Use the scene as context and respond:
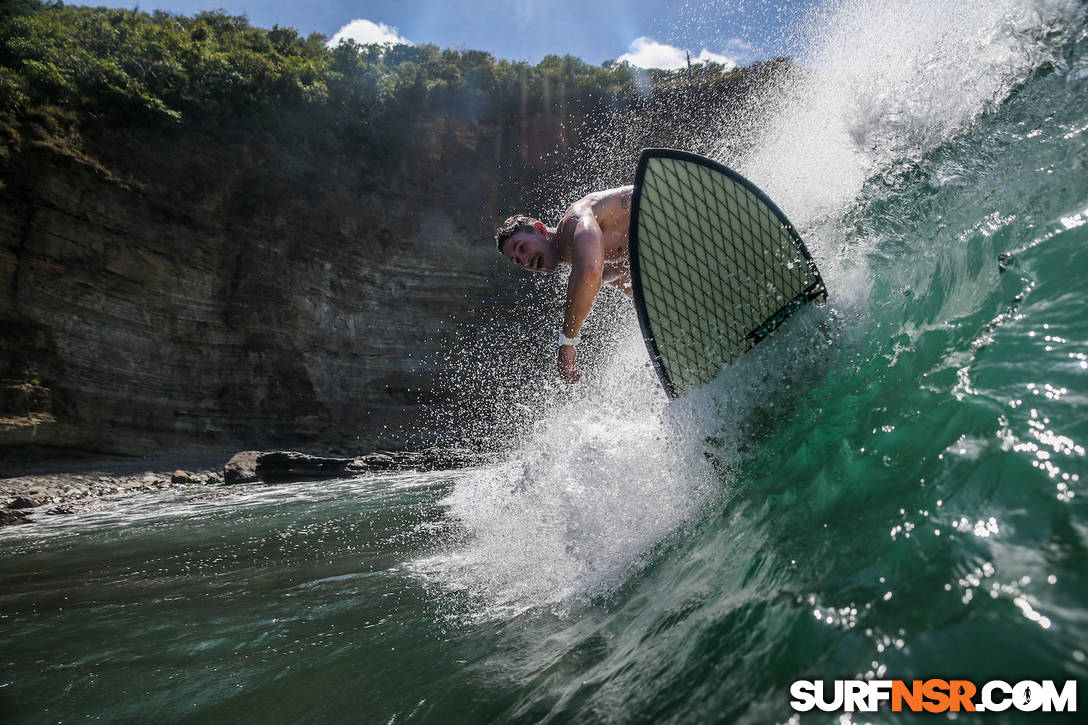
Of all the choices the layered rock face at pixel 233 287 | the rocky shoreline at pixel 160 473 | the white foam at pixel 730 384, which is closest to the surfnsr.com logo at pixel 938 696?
the white foam at pixel 730 384

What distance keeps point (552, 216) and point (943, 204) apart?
2197 centimetres

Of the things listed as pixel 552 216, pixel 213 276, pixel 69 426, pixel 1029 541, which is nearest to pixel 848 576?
pixel 1029 541

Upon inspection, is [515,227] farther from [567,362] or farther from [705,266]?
[705,266]

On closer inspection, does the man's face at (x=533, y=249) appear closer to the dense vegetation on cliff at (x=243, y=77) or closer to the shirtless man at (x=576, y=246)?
the shirtless man at (x=576, y=246)

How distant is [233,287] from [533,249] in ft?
51.0

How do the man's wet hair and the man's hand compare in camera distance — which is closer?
the man's hand

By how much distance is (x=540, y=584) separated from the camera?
2891mm

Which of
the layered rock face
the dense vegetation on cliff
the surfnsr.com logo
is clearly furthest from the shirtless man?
the dense vegetation on cliff

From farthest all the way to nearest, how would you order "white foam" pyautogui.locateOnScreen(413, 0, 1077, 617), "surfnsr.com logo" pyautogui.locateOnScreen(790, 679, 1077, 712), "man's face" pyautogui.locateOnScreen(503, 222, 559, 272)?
"man's face" pyautogui.locateOnScreen(503, 222, 559, 272) < "white foam" pyautogui.locateOnScreen(413, 0, 1077, 617) < "surfnsr.com logo" pyautogui.locateOnScreen(790, 679, 1077, 712)

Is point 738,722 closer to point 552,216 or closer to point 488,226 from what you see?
point 488,226

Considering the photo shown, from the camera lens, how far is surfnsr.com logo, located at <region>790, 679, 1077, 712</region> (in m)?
0.86

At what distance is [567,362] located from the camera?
3.52 meters

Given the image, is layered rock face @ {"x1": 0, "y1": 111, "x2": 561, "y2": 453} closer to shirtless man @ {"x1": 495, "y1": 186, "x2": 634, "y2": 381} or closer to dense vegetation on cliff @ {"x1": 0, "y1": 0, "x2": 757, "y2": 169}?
dense vegetation on cliff @ {"x1": 0, "y1": 0, "x2": 757, "y2": 169}

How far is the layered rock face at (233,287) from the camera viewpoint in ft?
42.4
